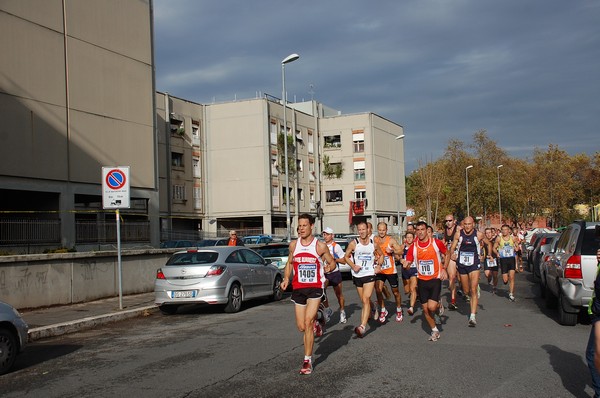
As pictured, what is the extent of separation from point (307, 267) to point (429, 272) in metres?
2.79

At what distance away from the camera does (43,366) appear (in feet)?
28.8

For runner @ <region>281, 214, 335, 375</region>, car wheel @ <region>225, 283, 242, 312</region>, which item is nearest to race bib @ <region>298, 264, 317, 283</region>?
runner @ <region>281, 214, 335, 375</region>

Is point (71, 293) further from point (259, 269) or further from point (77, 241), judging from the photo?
point (77, 241)

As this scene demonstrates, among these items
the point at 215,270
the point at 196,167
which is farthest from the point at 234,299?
the point at 196,167

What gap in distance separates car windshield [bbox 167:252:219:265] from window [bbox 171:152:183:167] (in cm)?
3685

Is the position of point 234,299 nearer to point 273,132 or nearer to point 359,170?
point 273,132

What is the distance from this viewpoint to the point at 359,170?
62906 mm

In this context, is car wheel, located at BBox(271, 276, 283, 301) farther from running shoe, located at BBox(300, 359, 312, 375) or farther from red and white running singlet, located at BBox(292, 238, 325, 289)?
running shoe, located at BBox(300, 359, 312, 375)

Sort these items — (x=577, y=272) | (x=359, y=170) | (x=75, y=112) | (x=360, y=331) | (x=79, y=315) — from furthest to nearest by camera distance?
(x=359, y=170)
(x=75, y=112)
(x=79, y=315)
(x=577, y=272)
(x=360, y=331)

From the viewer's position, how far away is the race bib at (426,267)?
32.3 ft

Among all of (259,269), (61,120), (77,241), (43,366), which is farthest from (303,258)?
(61,120)

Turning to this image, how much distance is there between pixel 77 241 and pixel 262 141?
32475 millimetres

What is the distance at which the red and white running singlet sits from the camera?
781 centimetres

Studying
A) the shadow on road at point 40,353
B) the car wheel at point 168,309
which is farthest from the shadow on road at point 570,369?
the car wheel at point 168,309
